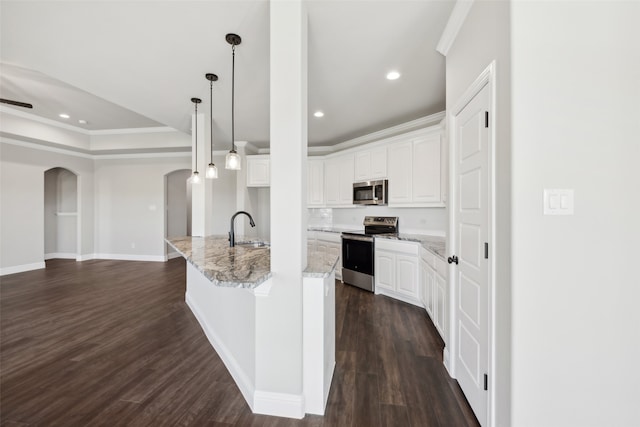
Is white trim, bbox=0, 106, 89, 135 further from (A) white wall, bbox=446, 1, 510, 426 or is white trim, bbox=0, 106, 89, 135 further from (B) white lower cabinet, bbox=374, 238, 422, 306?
(A) white wall, bbox=446, 1, 510, 426

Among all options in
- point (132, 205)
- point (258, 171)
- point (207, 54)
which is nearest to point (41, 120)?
point (132, 205)

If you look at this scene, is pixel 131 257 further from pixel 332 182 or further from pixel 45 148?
pixel 332 182

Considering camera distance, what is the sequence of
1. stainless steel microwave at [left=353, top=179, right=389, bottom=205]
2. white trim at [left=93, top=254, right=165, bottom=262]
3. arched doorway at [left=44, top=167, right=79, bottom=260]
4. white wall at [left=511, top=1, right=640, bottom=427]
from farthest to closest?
arched doorway at [left=44, top=167, right=79, bottom=260] → white trim at [left=93, top=254, right=165, bottom=262] → stainless steel microwave at [left=353, top=179, right=389, bottom=205] → white wall at [left=511, top=1, right=640, bottom=427]

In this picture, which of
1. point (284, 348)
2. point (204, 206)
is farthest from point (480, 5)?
point (204, 206)

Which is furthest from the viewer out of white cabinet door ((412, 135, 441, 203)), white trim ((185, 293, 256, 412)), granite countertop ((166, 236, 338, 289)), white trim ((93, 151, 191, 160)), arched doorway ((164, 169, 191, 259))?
arched doorway ((164, 169, 191, 259))

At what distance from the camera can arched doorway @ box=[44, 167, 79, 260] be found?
667 cm

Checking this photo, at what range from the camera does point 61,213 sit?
6.68 metres

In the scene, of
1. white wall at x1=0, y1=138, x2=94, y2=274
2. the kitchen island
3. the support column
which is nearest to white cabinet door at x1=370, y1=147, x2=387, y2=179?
the kitchen island

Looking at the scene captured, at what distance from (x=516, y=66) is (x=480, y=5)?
633mm

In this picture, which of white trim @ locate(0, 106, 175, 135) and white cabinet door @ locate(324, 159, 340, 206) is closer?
white trim @ locate(0, 106, 175, 135)

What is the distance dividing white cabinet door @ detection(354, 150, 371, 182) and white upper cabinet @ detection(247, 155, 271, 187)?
190 cm

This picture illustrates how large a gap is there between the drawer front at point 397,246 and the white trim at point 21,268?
22.6 feet

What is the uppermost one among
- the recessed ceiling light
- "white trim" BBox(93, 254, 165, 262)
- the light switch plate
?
the recessed ceiling light

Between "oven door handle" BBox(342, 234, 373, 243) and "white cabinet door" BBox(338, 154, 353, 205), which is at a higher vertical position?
"white cabinet door" BBox(338, 154, 353, 205)
